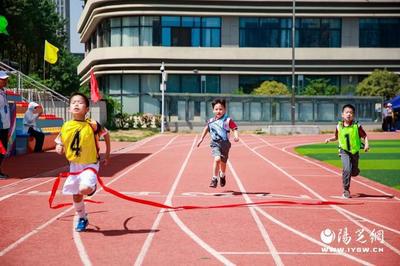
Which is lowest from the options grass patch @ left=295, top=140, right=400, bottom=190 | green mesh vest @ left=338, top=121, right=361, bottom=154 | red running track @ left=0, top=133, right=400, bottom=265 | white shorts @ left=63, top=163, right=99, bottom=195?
grass patch @ left=295, top=140, right=400, bottom=190

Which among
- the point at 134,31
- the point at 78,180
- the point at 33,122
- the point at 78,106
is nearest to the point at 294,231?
the point at 78,180

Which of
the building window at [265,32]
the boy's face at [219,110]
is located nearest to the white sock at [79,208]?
the boy's face at [219,110]

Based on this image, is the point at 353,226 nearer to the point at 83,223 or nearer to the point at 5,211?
the point at 83,223

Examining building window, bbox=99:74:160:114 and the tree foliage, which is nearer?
building window, bbox=99:74:160:114

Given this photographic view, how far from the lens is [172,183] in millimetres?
12031

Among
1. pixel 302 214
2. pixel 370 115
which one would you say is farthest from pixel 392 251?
pixel 370 115

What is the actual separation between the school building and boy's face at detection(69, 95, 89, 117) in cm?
4219

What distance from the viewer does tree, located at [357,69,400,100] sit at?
46938 millimetres

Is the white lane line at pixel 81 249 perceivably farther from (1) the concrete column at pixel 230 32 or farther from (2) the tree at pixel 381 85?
(1) the concrete column at pixel 230 32

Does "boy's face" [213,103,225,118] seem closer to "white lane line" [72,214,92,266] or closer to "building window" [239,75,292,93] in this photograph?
"white lane line" [72,214,92,266]

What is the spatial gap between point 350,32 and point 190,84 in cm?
1652

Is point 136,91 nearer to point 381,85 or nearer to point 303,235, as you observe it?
point 381,85

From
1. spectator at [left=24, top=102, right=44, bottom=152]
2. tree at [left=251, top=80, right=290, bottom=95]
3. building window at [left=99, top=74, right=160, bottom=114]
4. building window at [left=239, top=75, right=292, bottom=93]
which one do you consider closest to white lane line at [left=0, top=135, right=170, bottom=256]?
spectator at [left=24, top=102, right=44, bottom=152]

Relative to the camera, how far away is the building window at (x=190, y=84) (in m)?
50.7
